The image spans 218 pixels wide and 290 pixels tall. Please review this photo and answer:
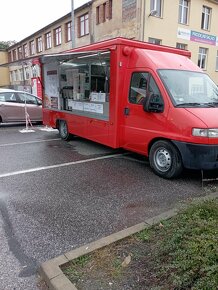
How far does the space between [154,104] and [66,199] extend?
2603 millimetres

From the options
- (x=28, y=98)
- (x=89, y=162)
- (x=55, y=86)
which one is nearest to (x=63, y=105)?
(x=55, y=86)

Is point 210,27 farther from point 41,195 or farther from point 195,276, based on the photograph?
point 195,276

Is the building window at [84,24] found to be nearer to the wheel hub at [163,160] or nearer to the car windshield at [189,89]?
the car windshield at [189,89]

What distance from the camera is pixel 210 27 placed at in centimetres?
2264

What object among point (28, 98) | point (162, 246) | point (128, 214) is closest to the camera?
point (162, 246)

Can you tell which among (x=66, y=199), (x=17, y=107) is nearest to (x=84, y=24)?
(x=17, y=107)

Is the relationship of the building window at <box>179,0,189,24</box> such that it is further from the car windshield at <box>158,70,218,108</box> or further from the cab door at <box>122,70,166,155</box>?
the cab door at <box>122,70,166,155</box>

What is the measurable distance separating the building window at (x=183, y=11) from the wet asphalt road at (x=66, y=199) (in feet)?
57.2

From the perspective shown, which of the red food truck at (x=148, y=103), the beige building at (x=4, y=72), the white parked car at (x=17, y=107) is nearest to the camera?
the red food truck at (x=148, y=103)

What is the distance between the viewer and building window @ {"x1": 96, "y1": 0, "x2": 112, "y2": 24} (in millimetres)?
20569

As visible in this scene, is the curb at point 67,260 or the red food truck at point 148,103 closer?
the curb at point 67,260

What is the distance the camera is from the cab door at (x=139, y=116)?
559cm

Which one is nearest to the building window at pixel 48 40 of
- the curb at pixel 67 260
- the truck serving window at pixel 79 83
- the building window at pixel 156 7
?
the building window at pixel 156 7

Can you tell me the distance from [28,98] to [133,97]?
7.80m
